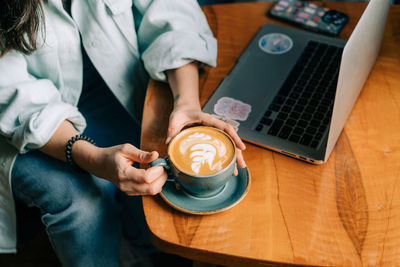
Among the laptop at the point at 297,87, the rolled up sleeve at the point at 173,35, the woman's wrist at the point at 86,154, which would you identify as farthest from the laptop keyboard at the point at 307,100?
the woman's wrist at the point at 86,154

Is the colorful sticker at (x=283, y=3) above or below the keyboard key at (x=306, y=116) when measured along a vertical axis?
above

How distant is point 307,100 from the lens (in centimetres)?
86

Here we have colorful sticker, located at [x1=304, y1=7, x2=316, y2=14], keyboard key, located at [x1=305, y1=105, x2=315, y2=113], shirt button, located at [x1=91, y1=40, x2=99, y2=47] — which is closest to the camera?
keyboard key, located at [x1=305, y1=105, x2=315, y2=113]

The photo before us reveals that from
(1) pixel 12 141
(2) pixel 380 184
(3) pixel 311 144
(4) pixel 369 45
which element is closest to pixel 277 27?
(4) pixel 369 45

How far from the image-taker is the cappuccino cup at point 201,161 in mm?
646

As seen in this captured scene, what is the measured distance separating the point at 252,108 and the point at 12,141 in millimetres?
568

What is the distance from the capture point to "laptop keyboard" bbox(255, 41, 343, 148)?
79 cm

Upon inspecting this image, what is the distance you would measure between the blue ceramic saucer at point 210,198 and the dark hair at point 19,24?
477 mm

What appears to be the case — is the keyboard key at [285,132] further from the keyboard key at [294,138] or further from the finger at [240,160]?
the finger at [240,160]

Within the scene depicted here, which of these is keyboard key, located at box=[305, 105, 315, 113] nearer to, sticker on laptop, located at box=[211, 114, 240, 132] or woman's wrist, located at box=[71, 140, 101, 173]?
sticker on laptop, located at box=[211, 114, 240, 132]

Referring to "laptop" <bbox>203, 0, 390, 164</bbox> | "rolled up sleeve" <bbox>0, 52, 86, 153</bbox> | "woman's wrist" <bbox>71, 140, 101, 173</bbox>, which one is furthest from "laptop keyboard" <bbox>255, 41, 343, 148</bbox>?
"rolled up sleeve" <bbox>0, 52, 86, 153</bbox>

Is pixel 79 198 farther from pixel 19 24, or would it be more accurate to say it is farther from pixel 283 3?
pixel 283 3

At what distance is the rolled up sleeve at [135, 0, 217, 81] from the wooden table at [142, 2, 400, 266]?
12cm

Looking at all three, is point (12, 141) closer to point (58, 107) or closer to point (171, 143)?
point (58, 107)
